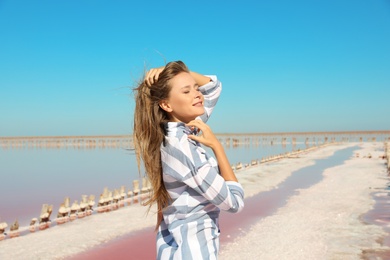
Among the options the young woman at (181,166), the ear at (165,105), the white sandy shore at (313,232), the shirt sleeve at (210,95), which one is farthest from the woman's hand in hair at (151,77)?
the white sandy shore at (313,232)

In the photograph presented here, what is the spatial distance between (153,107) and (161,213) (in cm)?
55

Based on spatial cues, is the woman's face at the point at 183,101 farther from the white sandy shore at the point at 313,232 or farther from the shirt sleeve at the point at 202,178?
the white sandy shore at the point at 313,232

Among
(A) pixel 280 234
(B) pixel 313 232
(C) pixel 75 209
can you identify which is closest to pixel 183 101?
(A) pixel 280 234

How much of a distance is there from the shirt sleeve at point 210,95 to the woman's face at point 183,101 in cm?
35

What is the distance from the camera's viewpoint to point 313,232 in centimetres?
843

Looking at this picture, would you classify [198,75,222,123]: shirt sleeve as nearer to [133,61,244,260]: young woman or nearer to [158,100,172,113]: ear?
[133,61,244,260]: young woman

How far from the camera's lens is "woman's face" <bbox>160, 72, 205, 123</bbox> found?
2178 millimetres

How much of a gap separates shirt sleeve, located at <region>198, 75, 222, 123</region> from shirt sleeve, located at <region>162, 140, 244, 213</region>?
2.02ft

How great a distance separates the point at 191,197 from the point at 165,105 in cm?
51

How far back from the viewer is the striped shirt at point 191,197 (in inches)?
74.8

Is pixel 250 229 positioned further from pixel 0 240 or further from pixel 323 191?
pixel 323 191

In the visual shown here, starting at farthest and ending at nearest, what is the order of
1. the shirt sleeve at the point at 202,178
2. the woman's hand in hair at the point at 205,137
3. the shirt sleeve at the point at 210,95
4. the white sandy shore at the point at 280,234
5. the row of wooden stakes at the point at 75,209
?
the row of wooden stakes at the point at 75,209 < the white sandy shore at the point at 280,234 < the shirt sleeve at the point at 210,95 < the woman's hand in hair at the point at 205,137 < the shirt sleeve at the point at 202,178

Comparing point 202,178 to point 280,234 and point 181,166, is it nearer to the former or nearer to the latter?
point 181,166

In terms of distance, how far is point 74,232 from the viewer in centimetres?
905
